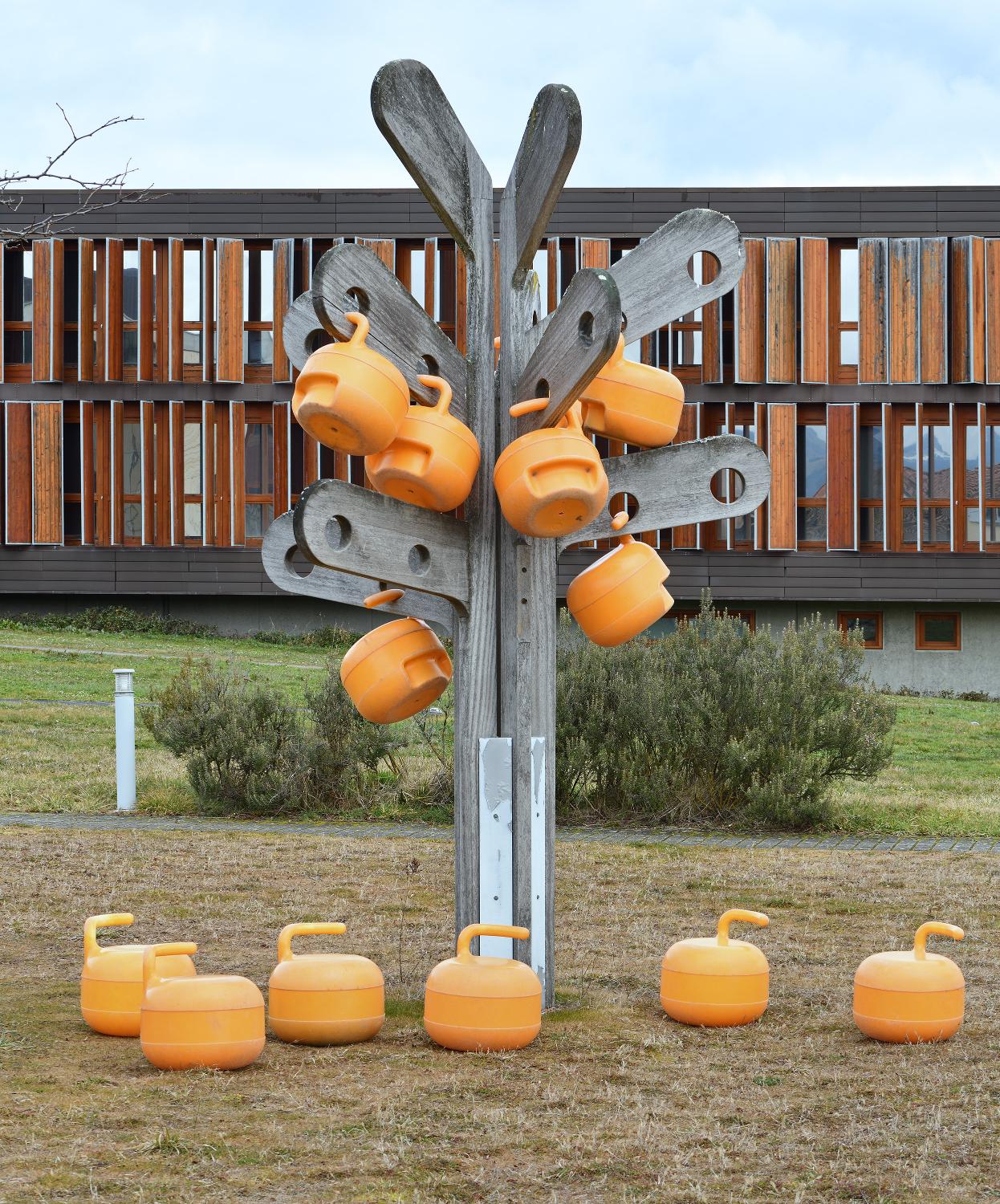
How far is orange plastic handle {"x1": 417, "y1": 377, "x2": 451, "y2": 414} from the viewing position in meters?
Result: 5.78

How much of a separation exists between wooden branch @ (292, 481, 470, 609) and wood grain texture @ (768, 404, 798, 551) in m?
26.1

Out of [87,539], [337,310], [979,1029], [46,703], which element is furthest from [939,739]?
[87,539]

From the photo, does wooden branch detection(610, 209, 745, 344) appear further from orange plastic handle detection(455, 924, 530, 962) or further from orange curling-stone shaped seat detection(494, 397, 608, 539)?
orange plastic handle detection(455, 924, 530, 962)

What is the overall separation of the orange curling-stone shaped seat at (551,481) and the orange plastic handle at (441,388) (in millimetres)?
323

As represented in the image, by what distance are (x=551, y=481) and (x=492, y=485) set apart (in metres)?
0.69

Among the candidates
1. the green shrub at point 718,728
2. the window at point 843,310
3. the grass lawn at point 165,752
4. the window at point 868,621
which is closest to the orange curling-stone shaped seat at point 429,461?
the green shrub at point 718,728

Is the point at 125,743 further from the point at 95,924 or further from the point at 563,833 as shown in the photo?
the point at 95,924

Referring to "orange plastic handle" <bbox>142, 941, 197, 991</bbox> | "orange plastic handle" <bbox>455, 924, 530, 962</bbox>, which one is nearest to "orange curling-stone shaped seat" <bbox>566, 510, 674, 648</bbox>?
"orange plastic handle" <bbox>455, 924, 530, 962</bbox>

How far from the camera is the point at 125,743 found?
515 inches

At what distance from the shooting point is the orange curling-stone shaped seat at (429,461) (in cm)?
565

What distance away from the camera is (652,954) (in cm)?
732

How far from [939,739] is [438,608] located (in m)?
14.7

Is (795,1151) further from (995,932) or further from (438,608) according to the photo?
(995,932)

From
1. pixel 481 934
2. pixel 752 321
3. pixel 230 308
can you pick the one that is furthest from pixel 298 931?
pixel 230 308
